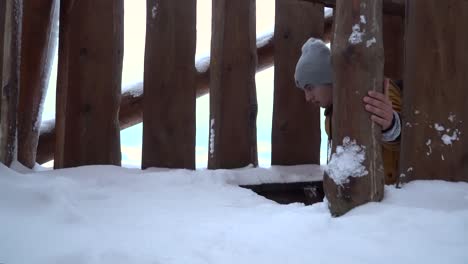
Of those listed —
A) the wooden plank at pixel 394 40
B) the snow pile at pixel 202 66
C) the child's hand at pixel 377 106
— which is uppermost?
the wooden plank at pixel 394 40

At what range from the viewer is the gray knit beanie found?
81.7 inches

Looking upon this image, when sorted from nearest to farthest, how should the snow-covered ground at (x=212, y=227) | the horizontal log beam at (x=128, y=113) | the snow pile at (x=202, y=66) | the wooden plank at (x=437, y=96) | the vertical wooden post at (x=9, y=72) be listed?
the snow-covered ground at (x=212, y=227), the wooden plank at (x=437, y=96), the vertical wooden post at (x=9, y=72), the horizontal log beam at (x=128, y=113), the snow pile at (x=202, y=66)

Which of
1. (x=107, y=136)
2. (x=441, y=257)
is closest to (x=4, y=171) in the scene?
(x=107, y=136)

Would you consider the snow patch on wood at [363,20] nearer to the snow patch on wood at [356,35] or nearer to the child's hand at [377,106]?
the snow patch on wood at [356,35]

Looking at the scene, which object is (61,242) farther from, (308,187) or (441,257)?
(308,187)

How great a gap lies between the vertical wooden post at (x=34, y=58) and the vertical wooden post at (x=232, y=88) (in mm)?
768

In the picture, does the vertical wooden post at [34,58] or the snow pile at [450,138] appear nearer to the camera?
the snow pile at [450,138]

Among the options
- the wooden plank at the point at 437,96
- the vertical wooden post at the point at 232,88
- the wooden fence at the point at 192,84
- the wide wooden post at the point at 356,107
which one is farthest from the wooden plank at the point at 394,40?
the wide wooden post at the point at 356,107

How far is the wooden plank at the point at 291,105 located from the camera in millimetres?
2381

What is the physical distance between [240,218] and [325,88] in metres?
0.99

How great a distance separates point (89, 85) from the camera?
2080 mm

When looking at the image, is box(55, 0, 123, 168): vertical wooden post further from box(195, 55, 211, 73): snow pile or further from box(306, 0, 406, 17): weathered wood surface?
box(306, 0, 406, 17): weathered wood surface

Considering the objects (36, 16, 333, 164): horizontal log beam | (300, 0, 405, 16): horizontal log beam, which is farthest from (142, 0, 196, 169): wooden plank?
(300, 0, 405, 16): horizontal log beam

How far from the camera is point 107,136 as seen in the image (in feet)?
6.84
